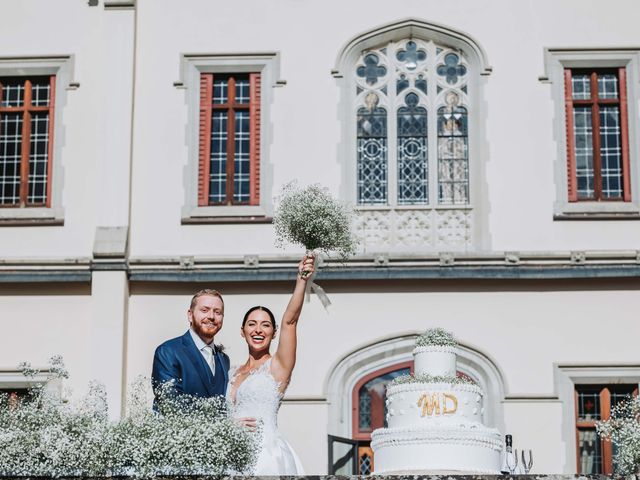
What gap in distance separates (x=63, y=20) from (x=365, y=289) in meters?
5.43

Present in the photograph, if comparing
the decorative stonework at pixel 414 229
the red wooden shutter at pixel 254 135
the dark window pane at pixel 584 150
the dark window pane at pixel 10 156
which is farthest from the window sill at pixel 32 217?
the dark window pane at pixel 584 150

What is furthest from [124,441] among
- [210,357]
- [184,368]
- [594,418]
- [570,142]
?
[570,142]

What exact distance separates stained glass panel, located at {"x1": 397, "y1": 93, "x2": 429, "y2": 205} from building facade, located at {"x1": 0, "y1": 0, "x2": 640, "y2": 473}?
3 cm

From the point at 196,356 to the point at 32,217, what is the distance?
11.2 metres

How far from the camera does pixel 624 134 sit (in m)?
19.7

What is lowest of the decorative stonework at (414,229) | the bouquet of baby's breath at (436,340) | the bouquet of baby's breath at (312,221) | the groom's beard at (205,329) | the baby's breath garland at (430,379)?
the baby's breath garland at (430,379)

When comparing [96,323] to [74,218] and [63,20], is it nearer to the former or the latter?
[74,218]

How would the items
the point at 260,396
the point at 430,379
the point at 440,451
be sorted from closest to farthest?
the point at 260,396 < the point at 440,451 < the point at 430,379

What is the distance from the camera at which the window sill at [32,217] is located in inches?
774

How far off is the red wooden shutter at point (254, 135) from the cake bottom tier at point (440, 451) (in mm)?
5331

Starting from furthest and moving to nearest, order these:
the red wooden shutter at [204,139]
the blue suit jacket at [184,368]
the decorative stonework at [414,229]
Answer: the red wooden shutter at [204,139] < the decorative stonework at [414,229] < the blue suit jacket at [184,368]

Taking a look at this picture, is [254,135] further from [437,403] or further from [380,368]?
[437,403]

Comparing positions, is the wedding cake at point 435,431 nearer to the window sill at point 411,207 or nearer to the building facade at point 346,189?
the building facade at point 346,189

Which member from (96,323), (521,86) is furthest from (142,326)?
(521,86)
